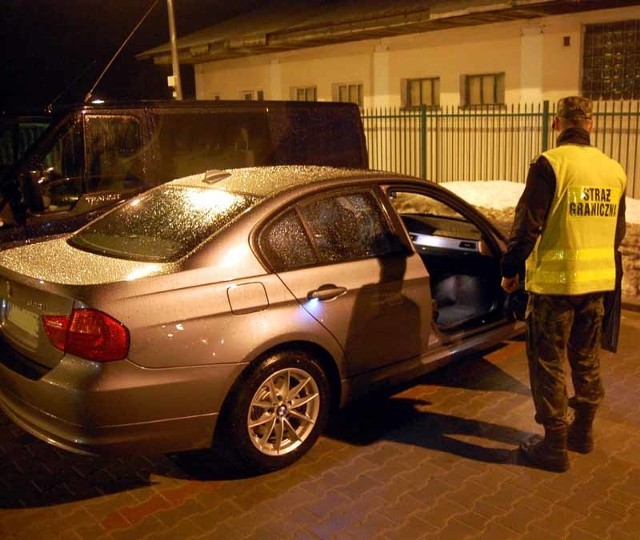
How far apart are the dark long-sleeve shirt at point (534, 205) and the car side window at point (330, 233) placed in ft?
2.82

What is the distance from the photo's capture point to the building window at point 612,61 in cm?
1131

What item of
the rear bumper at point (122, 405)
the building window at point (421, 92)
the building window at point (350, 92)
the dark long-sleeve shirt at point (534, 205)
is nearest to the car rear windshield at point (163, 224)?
the rear bumper at point (122, 405)

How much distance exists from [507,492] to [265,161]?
4.22 meters

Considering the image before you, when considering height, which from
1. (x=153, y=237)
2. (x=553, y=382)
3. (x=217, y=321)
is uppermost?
(x=153, y=237)

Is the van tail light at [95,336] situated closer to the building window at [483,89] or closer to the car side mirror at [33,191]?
the car side mirror at [33,191]

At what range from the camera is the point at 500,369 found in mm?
5348

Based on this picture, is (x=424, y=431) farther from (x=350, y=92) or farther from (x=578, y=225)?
(x=350, y=92)

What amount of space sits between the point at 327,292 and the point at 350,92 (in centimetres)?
1322

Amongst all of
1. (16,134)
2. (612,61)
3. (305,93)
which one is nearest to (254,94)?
(305,93)

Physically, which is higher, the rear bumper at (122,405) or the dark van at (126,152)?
the dark van at (126,152)

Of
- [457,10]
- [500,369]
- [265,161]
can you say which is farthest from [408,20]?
[500,369]

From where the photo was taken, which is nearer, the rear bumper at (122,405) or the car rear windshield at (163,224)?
the rear bumper at (122,405)

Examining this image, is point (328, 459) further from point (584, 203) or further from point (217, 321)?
point (584, 203)

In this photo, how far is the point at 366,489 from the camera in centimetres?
369
